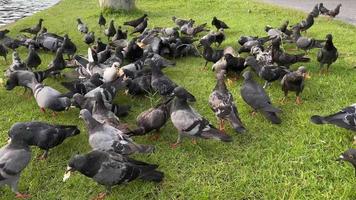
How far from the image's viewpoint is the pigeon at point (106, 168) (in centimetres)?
473

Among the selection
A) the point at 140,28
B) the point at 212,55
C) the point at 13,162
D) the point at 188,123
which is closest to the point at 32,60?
the point at 212,55

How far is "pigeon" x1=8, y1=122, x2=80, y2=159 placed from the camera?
543 cm

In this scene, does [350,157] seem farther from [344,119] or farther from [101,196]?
[101,196]

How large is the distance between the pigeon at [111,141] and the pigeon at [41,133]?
1.62 feet

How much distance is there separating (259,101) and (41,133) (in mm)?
3592

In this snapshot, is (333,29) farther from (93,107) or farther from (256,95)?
(93,107)

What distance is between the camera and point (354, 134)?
236 inches

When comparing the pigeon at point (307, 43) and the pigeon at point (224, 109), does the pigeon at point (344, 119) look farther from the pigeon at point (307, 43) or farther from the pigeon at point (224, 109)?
the pigeon at point (307, 43)

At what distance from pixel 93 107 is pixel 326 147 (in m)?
3.75

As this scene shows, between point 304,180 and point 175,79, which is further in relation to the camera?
point 175,79

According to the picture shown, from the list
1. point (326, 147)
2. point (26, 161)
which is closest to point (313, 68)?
point (326, 147)

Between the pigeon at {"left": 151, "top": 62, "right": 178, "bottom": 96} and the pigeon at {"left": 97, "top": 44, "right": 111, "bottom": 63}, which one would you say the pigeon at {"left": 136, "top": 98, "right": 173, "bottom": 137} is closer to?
the pigeon at {"left": 151, "top": 62, "right": 178, "bottom": 96}

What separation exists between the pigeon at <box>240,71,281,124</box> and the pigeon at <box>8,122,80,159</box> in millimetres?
3133

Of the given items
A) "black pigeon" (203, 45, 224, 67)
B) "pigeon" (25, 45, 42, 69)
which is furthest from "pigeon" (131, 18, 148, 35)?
"pigeon" (25, 45, 42, 69)
